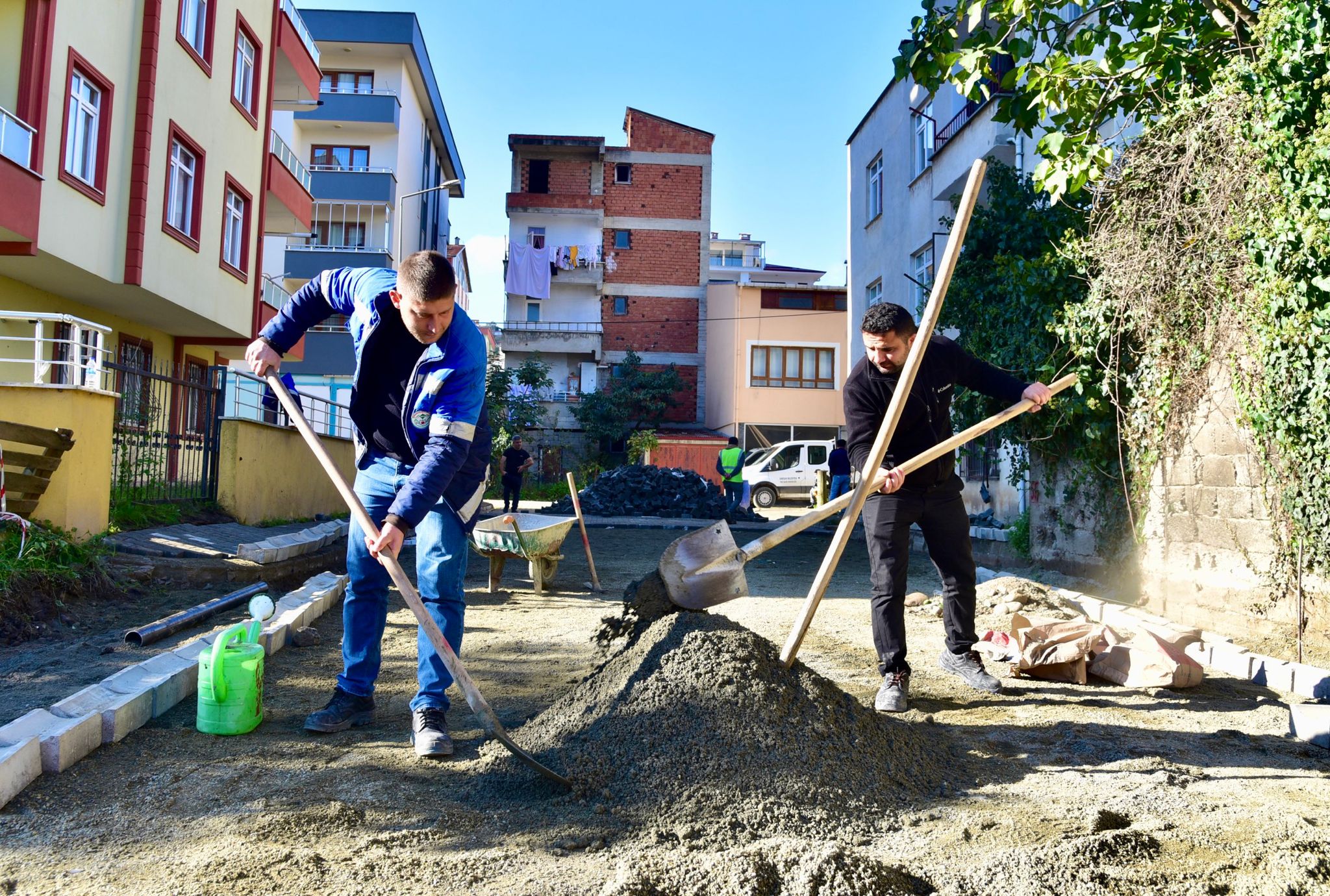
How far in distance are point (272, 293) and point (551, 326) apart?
664 inches

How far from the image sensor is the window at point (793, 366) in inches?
1267

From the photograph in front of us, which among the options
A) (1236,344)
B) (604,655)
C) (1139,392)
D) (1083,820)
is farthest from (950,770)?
Answer: (1139,392)

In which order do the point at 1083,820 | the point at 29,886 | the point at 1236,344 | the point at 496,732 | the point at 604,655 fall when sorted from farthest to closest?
the point at 1236,344, the point at 604,655, the point at 496,732, the point at 1083,820, the point at 29,886

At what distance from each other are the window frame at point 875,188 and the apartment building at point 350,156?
10137 millimetres

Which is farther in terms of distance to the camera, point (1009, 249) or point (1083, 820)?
point (1009, 249)

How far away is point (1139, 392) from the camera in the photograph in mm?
6562

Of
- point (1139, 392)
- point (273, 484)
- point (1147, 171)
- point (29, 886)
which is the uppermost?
point (1147, 171)

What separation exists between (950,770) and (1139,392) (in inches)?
165

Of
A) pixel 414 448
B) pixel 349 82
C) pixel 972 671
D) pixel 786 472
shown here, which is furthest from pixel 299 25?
pixel 972 671

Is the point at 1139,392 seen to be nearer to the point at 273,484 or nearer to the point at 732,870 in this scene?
the point at 732,870

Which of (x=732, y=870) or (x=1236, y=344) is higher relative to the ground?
(x=1236, y=344)

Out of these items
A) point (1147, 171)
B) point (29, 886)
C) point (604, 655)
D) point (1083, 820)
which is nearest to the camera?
point (29, 886)

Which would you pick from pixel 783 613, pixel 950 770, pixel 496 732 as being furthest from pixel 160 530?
pixel 950 770

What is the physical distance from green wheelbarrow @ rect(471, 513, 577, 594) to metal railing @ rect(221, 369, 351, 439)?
4420mm
